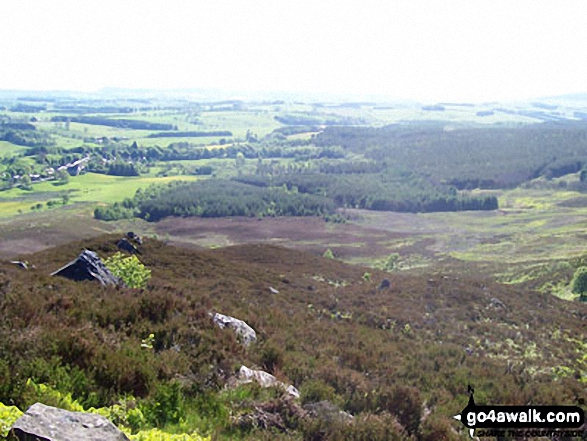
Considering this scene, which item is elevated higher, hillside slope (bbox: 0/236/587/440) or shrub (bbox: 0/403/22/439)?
shrub (bbox: 0/403/22/439)

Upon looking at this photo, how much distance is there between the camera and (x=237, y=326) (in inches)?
604

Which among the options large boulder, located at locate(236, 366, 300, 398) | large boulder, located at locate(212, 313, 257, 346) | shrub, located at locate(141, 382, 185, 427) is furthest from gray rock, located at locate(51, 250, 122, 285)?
shrub, located at locate(141, 382, 185, 427)

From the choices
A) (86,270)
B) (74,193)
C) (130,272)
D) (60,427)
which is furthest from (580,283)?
(74,193)

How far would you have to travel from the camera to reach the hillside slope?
31.2 feet

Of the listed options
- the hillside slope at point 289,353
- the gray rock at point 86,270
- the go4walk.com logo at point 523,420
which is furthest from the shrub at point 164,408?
the gray rock at point 86,270

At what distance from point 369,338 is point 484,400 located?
694cm

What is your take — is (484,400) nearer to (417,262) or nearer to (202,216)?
(417,262)

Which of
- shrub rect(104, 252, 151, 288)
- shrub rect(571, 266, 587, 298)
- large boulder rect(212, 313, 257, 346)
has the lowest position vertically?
shrub rect(571, 266, 587, 298)

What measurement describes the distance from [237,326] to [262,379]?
12.1 feet

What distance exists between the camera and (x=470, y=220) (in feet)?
461

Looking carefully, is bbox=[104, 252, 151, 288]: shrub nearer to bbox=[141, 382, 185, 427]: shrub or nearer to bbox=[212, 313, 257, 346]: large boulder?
bbox=[212, 313, 257, 346]: large boulder

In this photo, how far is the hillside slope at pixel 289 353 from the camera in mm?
9523

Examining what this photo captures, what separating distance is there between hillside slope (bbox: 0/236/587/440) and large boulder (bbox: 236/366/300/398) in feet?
0.83

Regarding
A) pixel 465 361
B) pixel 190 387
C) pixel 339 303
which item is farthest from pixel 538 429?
pixel 339 303
